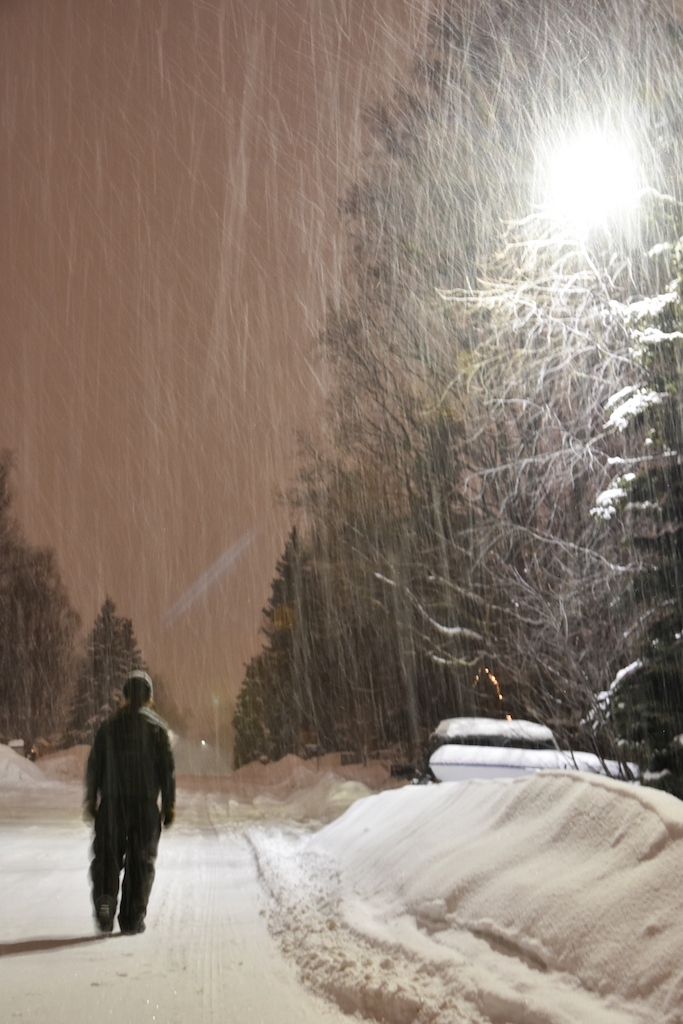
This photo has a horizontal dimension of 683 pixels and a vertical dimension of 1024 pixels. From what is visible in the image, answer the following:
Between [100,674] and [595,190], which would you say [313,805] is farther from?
[100,674]

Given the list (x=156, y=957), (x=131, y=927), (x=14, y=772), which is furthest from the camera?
(x=14, y=772)

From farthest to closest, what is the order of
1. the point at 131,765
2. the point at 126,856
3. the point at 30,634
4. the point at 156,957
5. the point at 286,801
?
the point at 30,634 < the point at 286,801 < the point at 131,765 < the point at 126,856 < the point at 156,957

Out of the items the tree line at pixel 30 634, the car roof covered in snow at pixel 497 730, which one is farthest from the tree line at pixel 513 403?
the tree line at pixel 30 634

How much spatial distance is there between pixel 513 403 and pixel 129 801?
7.96m

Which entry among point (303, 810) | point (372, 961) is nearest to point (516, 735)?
point (303, 810)

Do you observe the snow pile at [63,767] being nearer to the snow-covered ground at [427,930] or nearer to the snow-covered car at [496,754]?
the snow-covered car at [496,754]

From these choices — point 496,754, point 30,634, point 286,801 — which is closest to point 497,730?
point 496,754

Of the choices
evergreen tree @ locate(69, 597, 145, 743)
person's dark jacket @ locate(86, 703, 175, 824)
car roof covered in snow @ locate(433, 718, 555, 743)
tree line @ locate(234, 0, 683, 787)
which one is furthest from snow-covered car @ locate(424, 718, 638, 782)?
evergreen tree @ locate(69, 597, 145, 743)

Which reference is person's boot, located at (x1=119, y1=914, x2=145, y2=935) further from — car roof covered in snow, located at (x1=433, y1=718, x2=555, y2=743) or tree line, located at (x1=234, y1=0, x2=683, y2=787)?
car roof covered in snow, located at (x1=433, y1=718, x2=555, y2=743)

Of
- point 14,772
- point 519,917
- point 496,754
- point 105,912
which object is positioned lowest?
point 14,772

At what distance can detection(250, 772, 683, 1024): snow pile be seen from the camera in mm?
4031

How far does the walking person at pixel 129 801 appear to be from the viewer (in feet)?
21.0

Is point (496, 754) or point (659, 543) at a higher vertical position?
point (659, 543)

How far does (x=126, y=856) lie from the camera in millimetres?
6566
